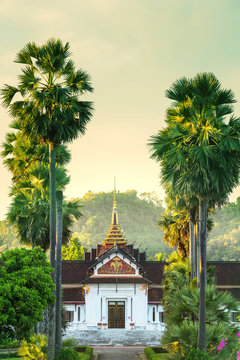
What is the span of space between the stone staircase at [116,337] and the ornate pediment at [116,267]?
4821 mm

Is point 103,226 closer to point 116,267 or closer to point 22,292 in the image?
point 116,267

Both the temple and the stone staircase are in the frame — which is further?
the temple

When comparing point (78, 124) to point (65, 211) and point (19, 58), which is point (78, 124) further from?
point (65, 211)

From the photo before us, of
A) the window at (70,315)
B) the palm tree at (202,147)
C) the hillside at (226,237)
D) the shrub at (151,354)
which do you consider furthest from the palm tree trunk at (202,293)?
the hillside at (226,237)

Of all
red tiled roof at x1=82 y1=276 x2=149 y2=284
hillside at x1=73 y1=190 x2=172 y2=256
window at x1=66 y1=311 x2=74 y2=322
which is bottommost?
window at x1=66 y1=311 x2=74 y2=322

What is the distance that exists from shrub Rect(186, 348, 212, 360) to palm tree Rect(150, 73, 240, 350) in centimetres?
70

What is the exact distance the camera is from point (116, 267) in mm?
42406

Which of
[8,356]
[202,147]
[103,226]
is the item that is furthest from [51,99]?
[103,226]

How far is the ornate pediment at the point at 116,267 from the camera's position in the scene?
139 feet

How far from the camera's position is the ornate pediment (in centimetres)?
4238

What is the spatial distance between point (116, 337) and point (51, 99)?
22827 mm

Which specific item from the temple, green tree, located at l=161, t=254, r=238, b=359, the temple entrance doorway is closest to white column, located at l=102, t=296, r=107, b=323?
the temple

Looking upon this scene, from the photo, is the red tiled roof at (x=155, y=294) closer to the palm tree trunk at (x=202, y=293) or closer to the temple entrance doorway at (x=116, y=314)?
the temple entrance doorway at (x=116, y=314)

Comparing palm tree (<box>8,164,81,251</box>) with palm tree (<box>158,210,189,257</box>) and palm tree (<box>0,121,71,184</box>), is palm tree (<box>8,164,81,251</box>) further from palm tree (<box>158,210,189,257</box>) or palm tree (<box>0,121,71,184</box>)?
palm tree (<box>158,210,189,257</box>)
